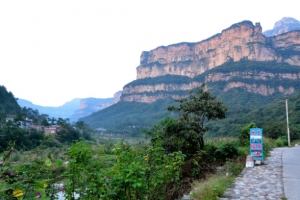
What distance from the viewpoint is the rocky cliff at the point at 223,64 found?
83.5 meters

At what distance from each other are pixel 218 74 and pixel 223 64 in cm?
925

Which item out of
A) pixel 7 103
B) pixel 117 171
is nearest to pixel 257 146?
pixel 117 171

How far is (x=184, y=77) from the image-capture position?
393 feet

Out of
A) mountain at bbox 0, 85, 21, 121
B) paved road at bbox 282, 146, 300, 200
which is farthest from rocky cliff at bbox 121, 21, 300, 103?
paved road at bbox 282, 146, 300, 200

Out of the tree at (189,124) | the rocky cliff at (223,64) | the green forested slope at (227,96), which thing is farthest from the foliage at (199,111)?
the rocky cliff at (223,64)

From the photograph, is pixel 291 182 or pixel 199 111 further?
pixel 199 111

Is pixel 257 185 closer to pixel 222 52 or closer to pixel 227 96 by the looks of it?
pixel 227 96

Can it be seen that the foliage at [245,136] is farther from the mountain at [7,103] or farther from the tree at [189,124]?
the mountain at [7,103]

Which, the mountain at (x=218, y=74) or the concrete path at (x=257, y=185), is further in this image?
the mountain at (x=218, y=74)

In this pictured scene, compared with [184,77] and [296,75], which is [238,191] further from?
[184,77]

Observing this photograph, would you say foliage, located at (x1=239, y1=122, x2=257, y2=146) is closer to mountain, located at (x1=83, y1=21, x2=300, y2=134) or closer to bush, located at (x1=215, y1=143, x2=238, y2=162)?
bush, located at (x1=215, y1=143, x2=238, y2=162)

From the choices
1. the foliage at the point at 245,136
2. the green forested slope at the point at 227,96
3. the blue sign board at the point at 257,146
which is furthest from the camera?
the green forested slope at the point at 227,96

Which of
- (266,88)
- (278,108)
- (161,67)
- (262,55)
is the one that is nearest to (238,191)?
(278,108)

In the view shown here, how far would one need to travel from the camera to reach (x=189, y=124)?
838 centimetres
